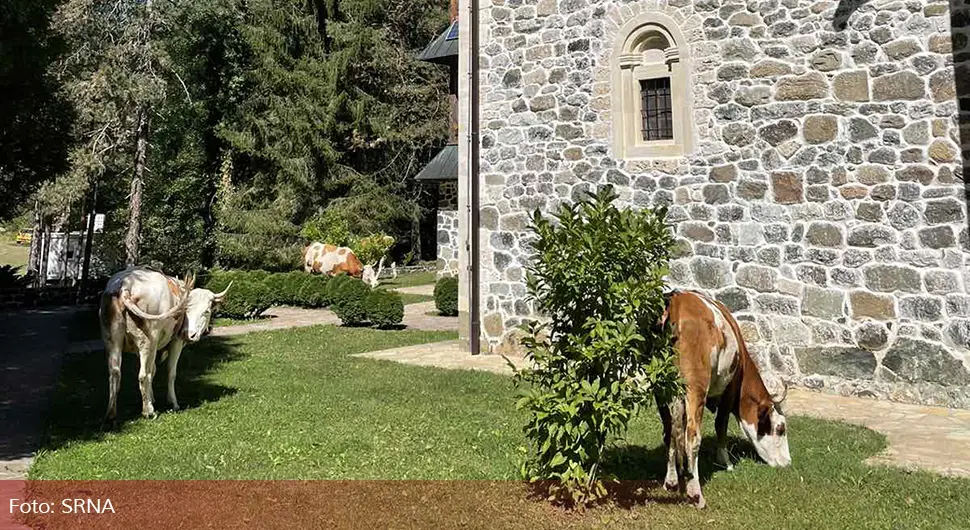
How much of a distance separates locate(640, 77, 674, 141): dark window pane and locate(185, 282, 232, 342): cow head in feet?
19.5

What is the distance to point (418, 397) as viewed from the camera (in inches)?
320

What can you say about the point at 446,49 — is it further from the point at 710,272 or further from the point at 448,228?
the point at 710,272

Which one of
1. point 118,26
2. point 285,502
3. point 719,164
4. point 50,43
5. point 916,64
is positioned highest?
point 118,26

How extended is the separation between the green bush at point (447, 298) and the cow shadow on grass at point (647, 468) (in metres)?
11.8

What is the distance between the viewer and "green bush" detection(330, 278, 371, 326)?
50.0 feet

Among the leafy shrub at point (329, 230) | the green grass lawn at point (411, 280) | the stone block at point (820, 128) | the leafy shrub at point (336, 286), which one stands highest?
the leafy shrub at point (329, 230)

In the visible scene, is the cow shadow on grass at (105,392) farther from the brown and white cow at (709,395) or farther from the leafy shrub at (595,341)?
the brown and white cow at (709,395)

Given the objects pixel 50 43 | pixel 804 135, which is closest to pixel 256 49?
pixel 50 43

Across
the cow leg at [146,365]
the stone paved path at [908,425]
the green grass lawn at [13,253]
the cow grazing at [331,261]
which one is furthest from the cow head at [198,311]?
the green grass lawn at [13,253]

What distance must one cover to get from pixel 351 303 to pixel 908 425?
11.0 metres

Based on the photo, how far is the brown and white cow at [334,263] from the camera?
23250 mm

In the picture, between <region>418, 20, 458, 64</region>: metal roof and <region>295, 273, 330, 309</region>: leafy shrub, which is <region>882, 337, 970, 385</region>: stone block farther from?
<region>418, 20, 458, 64</region>: metal roof

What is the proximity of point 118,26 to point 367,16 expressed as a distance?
1238 cm

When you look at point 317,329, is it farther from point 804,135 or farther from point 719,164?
point 804,135
